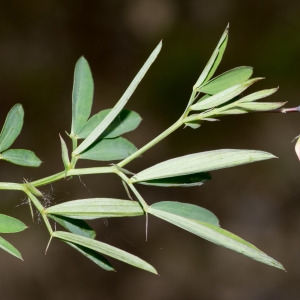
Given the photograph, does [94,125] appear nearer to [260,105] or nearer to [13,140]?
[13,140]

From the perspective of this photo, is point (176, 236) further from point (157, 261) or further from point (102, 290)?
point (102, 290)

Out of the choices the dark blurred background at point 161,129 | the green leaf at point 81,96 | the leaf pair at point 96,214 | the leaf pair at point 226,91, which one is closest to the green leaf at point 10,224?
the leaf pair at point 96,214

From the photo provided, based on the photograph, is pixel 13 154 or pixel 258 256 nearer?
pixel 258 256

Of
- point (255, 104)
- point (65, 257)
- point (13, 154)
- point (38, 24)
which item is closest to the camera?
point (255, 104)

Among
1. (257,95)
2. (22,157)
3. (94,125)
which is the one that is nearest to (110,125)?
(94,125)

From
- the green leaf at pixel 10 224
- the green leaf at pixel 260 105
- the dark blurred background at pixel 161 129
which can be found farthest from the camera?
the dark blurred background at pixel 161 129

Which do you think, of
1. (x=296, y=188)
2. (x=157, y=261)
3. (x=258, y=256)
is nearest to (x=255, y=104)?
(x=258, y=256)

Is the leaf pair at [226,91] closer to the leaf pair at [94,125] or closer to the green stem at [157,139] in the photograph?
the green stem at [157,139]
